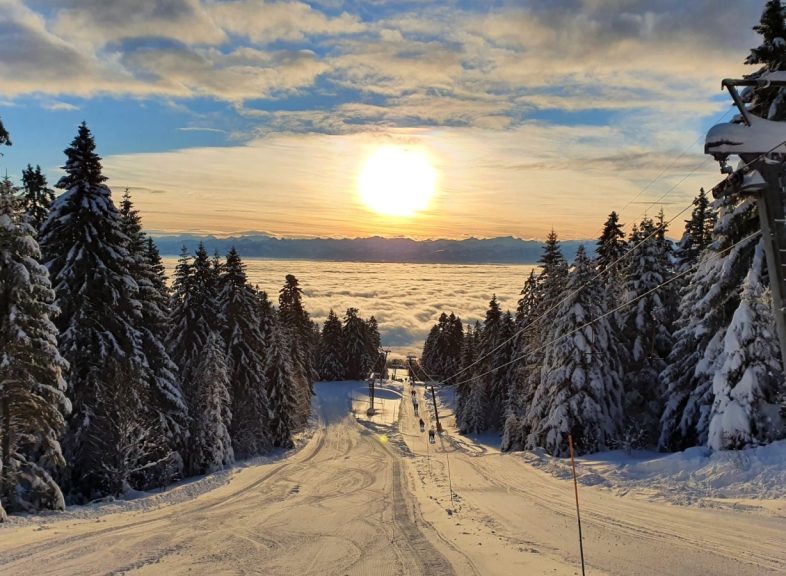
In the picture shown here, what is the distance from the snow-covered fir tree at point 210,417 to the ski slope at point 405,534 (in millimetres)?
6639

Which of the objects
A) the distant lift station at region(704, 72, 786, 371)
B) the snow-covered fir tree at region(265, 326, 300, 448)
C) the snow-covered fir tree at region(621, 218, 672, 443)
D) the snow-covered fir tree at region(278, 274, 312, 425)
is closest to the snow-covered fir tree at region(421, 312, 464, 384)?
the snow-covered fir tree at region(278, 274, 312, 425)

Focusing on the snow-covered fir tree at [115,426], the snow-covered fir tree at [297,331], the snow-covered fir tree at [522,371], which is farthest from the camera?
the snow-covered fir tree at [297,331]

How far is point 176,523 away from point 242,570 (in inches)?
254

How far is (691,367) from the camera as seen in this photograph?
91.0 ft

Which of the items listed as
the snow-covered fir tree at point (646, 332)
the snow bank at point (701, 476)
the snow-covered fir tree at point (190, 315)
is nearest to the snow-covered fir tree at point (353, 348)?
the snow-covered fir tree at point (190, 315)

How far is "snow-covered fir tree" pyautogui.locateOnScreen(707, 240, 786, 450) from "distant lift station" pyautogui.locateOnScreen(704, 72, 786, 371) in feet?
47.9

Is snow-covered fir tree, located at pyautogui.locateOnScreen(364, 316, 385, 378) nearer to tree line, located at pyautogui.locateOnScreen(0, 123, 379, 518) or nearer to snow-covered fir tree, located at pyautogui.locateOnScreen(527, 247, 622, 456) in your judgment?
tree line, located at pyautogui.locateOnScreen(0, 123, 379, 518)

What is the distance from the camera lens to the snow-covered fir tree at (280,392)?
161ft

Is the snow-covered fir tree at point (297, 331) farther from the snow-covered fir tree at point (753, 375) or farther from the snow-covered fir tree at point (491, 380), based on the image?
the snow-covered fir tree at point (753, 375)

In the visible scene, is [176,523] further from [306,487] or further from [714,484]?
[714,484]

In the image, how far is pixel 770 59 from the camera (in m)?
21.0

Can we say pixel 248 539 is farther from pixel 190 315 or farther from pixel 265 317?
pixel 265 317

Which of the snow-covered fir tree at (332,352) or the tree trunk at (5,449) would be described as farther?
the snow-covered fir tree at (332,352)

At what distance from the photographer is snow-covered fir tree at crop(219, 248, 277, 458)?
42.2 metres
